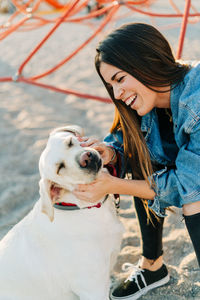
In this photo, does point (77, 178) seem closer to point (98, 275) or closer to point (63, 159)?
point (63, 159)

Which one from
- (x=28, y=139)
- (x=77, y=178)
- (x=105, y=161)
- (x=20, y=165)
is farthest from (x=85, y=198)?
(x=28, y=139)

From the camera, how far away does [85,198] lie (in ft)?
3.98

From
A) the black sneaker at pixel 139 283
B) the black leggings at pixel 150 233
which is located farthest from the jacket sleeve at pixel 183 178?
the black sneaker at pixel 139 283

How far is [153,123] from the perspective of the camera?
138 centimetres

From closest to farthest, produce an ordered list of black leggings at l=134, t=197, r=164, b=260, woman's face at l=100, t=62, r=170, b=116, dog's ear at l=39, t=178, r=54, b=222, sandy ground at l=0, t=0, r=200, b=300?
dog's ear at l=39, t=178, r=54, b=222 → woman's face at l=100, t=62, r=170, b=116 → black leggings at l=134, t=197, r=164, b=260 → sandy ground at l=0, t=0, r=200, b=300

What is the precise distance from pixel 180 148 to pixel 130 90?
0.28m

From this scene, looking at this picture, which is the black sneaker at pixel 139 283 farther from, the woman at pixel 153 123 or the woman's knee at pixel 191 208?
the woman's knee at pixel 191 208

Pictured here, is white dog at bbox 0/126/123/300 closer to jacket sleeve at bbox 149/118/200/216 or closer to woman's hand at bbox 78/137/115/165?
woman's hand at bbox 78/137/115/165

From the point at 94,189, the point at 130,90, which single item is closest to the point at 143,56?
the point at 130,90

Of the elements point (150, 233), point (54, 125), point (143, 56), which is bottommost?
point (54, 125)

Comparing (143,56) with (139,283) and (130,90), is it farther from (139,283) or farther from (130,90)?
(139,283)

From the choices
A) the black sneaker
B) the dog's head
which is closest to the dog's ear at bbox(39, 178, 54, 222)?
the dog's head

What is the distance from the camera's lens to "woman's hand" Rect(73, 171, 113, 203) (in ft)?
3.96

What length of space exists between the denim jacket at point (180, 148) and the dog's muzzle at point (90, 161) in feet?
0.75
